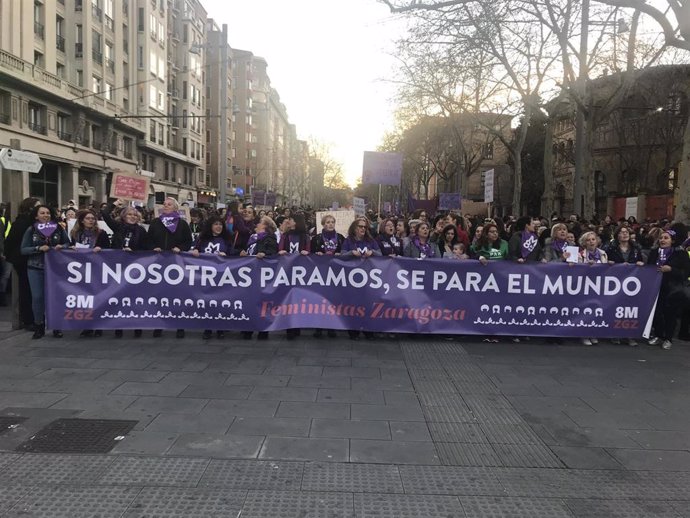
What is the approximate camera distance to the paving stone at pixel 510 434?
4262mm

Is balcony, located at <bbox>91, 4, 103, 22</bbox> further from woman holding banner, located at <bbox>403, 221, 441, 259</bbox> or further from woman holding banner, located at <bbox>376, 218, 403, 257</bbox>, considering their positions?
woman holding banner, located at <bbox>403, 221, 441, 259</bbox>

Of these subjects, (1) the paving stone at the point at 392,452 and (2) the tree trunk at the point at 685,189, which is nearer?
(1) the paving stone at the point at 392,452

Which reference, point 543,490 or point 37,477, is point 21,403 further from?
point 543,490

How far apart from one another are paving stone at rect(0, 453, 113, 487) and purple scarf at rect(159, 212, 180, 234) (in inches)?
164

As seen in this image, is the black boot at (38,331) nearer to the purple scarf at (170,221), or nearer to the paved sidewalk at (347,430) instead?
the paved sidewalk at (347,430)

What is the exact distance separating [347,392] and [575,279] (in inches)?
157

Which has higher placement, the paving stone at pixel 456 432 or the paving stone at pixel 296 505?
the paving stone at pixel 456 432

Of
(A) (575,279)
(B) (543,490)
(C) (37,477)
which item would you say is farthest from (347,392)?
(A) (575,279)

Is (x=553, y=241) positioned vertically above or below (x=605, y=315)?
above

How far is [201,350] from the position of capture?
6812mm

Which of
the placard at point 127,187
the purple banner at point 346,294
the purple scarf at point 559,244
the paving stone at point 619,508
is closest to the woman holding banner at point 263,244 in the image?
the purple banner at point 346,294

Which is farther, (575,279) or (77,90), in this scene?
(77,90)

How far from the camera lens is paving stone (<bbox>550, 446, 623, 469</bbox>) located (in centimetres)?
386

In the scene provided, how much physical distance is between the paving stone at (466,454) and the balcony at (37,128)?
33.6 m
